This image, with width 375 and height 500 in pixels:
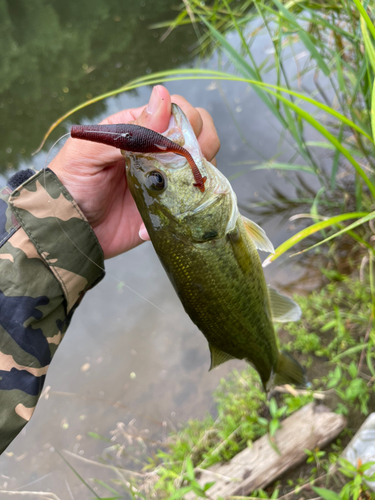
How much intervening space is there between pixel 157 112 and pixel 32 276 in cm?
96

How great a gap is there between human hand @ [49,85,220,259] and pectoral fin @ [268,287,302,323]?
753 millimetres

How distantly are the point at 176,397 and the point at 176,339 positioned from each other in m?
0.60

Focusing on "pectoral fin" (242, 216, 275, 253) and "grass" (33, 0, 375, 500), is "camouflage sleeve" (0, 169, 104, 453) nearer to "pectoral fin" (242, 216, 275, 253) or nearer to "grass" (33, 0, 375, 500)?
"pectoral fin" (242, 216, 275, 253)

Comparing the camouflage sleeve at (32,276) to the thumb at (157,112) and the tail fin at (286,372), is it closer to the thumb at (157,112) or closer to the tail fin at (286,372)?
the thumb at (157,112)

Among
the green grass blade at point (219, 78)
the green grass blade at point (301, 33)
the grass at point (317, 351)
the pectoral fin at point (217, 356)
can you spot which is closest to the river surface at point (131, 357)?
the grass at point (317, 351)

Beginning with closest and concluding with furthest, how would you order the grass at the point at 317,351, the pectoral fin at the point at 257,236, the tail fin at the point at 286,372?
the pectoral fin at the point at 257,236, the tail fin at the point at 286,372, the grass at the point at 317,351

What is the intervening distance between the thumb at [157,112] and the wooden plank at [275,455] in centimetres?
219

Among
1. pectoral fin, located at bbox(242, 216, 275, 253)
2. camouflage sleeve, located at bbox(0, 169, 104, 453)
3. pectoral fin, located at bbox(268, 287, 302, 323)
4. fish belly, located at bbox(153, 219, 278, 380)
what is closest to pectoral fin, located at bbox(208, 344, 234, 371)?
fish belly, located at bbox(153, 219, 278, 380)

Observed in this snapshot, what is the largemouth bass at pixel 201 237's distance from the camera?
4.37 ft

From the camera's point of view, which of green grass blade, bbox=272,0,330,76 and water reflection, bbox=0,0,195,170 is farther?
water reflection, bbox=0,0,195,170

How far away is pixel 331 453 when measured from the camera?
2324 millimetres

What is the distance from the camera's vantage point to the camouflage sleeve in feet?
5.18

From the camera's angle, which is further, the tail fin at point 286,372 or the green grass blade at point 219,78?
the tail fin at point 286,372

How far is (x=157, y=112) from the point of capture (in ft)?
4.18
